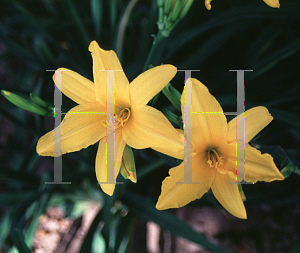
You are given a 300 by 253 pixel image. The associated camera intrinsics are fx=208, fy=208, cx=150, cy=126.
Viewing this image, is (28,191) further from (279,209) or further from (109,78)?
(279,209)

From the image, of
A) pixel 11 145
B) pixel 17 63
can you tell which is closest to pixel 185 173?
pixel 11 145

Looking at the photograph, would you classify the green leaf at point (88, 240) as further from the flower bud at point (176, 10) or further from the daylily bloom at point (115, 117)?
the flower bud at point (176, 10)

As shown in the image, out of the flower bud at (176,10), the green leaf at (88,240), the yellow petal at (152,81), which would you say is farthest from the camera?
the green leaf at (88,240)

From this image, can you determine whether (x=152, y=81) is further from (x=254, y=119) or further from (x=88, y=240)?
(x=88, y=240)

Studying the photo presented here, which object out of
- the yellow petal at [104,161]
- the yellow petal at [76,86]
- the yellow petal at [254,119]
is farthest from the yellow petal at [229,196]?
the yellow petal at [76,86]

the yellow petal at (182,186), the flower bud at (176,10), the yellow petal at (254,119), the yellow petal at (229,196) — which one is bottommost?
the yellow petal at (229,196)

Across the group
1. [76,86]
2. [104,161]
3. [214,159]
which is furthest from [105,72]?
[214,159]

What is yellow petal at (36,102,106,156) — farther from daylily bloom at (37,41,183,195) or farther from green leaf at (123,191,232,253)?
green leaf at (123,191,232,253)

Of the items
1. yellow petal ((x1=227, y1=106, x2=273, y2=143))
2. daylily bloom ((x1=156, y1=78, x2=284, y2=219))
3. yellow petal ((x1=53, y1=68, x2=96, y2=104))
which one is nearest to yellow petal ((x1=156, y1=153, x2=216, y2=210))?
daylily bloom ((x1=156, y1=78, x2=284, y2=219))
